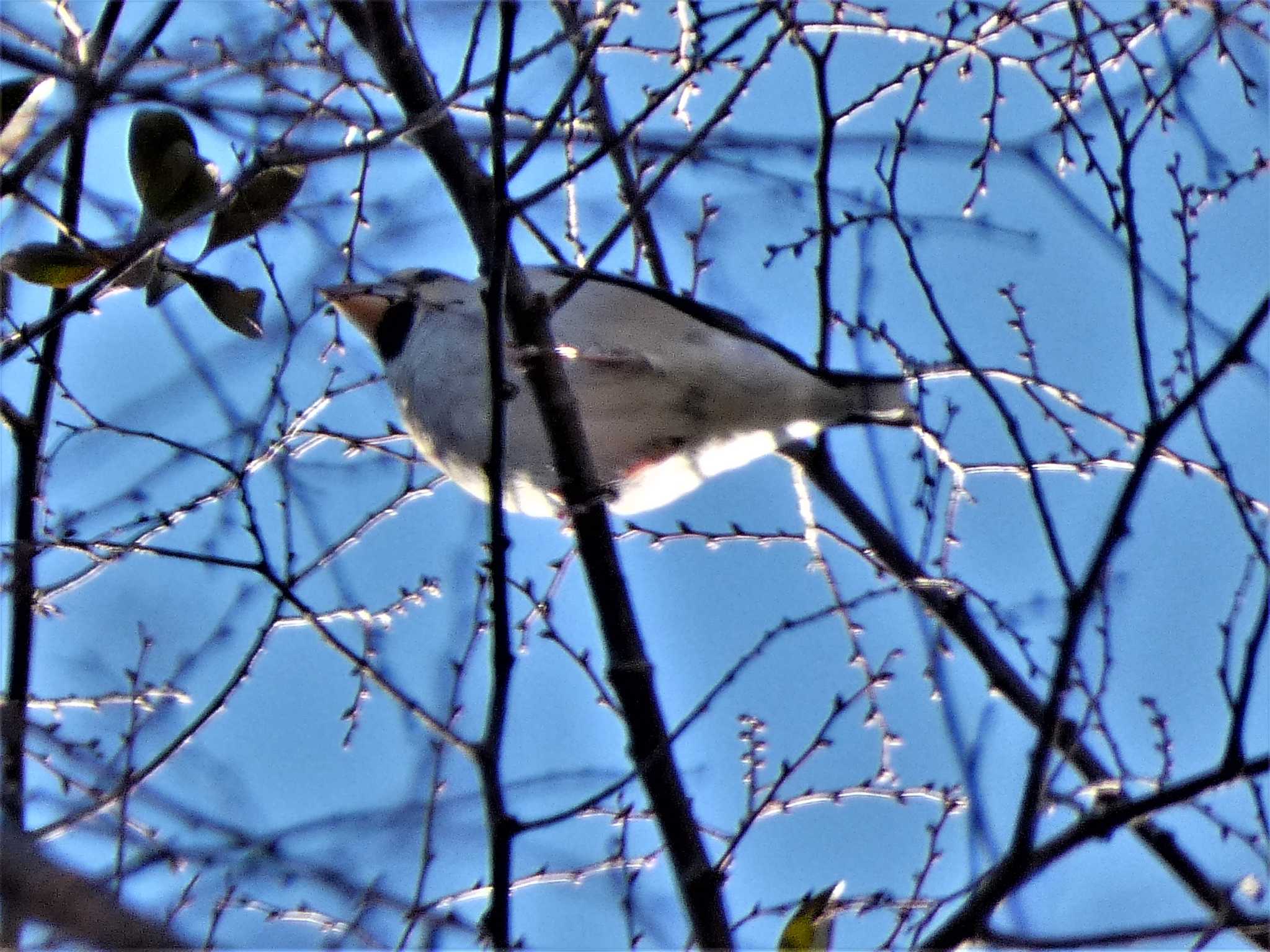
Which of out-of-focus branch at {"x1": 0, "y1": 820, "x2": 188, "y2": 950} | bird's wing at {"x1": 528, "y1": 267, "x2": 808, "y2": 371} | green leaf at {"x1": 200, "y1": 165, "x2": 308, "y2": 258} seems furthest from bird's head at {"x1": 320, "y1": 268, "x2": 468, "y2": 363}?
out-of-focus branch at {"x1": 0, "y1": 820, "x2": 188, "y2": 950}

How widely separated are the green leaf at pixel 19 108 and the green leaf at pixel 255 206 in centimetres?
41

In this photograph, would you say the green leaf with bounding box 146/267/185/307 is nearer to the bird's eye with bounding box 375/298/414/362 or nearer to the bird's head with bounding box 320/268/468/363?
the bird's head with bounding box 320/268/468/363

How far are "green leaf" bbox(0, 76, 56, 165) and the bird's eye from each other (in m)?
1.79

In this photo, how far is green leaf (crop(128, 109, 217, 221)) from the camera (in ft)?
9.91

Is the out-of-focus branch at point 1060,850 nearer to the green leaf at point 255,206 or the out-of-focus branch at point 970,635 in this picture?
the out-of-focus branch at point 970,635

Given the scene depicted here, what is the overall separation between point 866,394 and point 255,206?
1.81 meters

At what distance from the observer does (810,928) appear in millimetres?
2721

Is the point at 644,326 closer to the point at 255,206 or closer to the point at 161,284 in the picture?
the point at 255,206

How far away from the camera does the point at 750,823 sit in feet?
9.41

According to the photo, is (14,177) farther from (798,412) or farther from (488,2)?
(798,412)

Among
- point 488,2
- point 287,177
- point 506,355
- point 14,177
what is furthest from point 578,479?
point 14,177

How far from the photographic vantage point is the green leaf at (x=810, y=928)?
2.71m

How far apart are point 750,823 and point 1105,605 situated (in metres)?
0.83

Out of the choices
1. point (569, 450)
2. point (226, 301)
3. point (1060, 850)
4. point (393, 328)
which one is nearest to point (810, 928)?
point (1060, 850)
